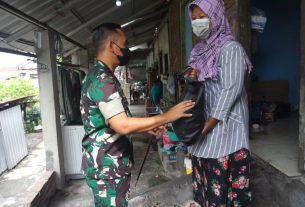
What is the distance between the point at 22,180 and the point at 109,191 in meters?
3.08

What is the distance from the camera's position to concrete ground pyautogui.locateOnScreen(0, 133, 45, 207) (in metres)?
3.64

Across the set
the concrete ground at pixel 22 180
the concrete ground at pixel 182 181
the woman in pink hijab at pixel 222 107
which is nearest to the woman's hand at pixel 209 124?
the woman in pink hijab at pixel 222 107

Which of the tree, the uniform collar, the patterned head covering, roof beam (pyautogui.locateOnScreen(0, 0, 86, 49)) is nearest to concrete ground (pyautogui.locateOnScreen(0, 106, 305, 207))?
the patterned head covering

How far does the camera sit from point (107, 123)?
1.71m

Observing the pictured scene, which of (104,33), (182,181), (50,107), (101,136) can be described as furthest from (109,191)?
(50,107)

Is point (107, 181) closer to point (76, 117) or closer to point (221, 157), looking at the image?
point (221, 157)

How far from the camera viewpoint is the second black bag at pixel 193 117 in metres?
1.64

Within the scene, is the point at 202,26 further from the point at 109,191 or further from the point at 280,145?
the point at 280,145

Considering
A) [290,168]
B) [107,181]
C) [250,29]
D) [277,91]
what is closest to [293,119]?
[277,91]

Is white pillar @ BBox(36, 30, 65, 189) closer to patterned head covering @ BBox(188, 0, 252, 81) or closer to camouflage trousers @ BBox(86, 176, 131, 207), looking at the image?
camouflage trousers @ BBox(86, 176, 131, 207)

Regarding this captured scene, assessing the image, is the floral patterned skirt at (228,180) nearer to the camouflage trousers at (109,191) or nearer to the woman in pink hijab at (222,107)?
the woman in pink hijab at (222,107)

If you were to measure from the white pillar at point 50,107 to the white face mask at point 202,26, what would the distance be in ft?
10.1

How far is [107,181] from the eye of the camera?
180cm

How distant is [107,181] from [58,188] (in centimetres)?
322
